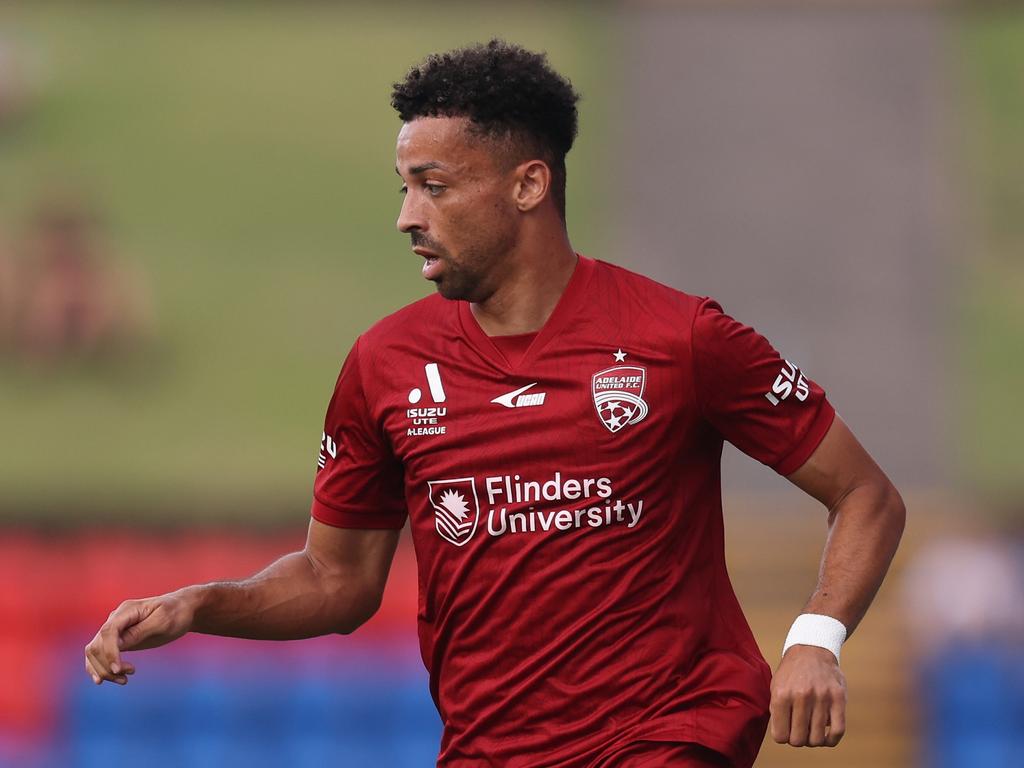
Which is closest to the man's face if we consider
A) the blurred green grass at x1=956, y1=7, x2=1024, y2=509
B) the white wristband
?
the white wristband

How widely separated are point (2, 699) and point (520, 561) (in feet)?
32.3

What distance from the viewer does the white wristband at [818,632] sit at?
13.1ft

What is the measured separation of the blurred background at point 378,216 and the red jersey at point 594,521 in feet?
43.9

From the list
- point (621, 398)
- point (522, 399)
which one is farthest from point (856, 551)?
point (522, 399)

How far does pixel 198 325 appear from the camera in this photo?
21453mm

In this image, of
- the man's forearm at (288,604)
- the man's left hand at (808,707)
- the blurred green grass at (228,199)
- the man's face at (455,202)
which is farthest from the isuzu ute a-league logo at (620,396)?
the blurred green grass at (228,199)

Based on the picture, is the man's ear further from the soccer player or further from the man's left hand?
the man's left hand

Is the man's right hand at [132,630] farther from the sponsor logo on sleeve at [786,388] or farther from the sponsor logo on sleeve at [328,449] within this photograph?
the sponsor logo on sleeve at [786,388]

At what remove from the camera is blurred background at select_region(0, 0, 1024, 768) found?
20.4 meters

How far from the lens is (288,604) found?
4559 millimetres

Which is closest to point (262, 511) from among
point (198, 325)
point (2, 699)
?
point (198, 325)

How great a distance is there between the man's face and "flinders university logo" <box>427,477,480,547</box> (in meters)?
0.46

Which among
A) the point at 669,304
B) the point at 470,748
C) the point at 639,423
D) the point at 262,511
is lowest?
the point at 470,748

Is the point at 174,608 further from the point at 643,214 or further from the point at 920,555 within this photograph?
the point at 643,214
